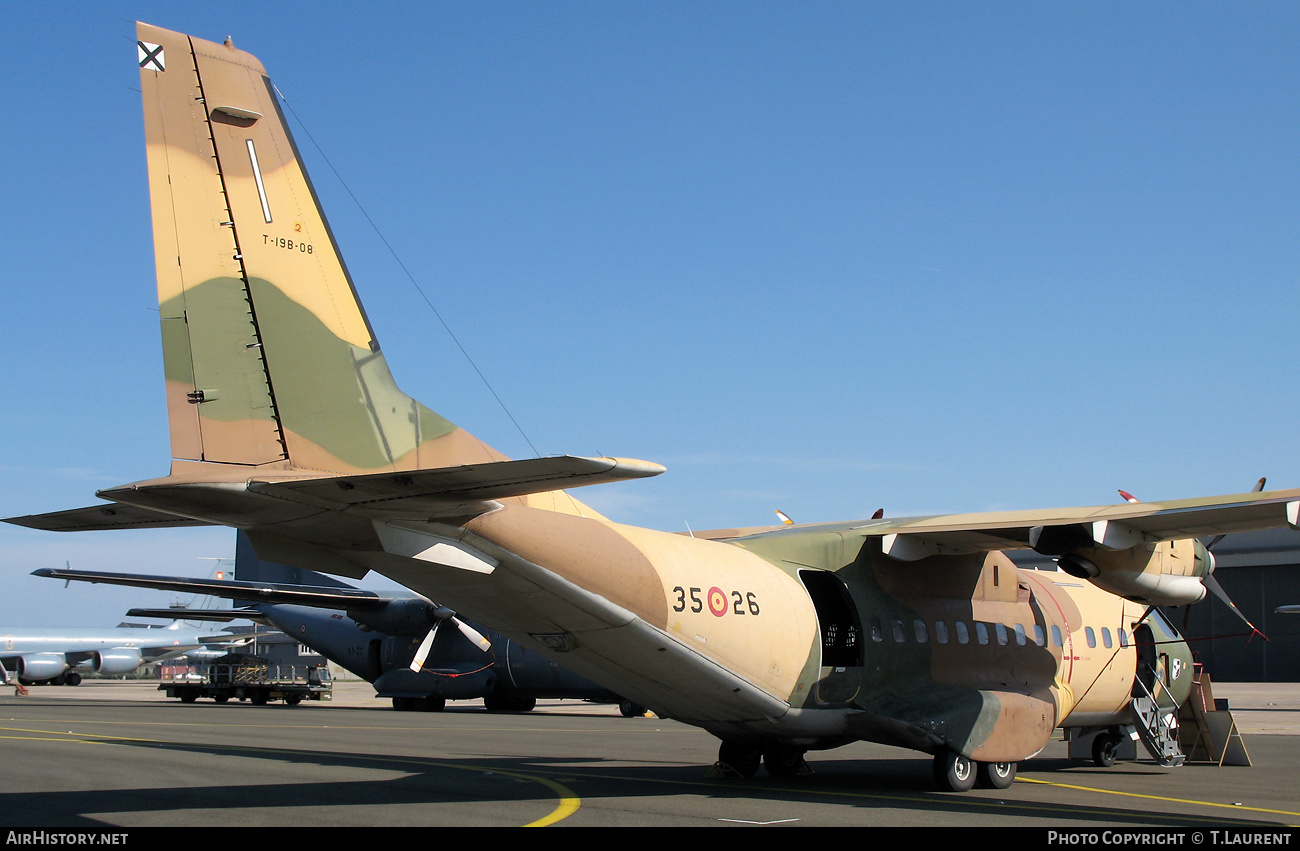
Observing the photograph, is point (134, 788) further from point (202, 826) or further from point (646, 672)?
point (646, 672)

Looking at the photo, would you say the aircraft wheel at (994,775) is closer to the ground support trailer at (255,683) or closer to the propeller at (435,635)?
the propeller at (435,635)

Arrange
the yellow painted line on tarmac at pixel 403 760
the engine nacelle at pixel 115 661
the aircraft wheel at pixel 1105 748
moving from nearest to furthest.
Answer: the yellow painted line on tarmac at pixel 403 760
the aircraft wheel at pixel 1105 748
the engine nacelle at pixel 115 661

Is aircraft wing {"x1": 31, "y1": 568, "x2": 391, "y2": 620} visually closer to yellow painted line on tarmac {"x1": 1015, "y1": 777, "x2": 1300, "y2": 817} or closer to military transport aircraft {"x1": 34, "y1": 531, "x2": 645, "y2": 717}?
military transport aircraft {"x1": 34, "y1": 531, "x2": 645, "y2": 717}

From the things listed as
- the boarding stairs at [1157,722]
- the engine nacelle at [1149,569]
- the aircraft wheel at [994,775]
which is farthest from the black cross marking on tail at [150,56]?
the boarding stairs at [1157,722]

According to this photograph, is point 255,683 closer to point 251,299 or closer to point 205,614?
point 205,614

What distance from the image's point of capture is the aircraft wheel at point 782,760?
14.3 meters

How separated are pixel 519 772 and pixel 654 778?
196cm

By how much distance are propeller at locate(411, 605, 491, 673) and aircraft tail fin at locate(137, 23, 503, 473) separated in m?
20.9

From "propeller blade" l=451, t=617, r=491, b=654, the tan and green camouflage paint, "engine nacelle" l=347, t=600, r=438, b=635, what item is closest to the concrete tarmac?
the tan and green camouflage paint

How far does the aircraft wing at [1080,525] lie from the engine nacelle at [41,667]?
187ft

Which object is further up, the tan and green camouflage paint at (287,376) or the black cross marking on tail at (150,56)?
the black cross marking on tail at (150,56)

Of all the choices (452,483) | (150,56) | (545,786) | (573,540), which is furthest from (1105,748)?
(150,56)

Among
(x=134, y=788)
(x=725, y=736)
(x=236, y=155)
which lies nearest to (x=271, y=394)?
(x=236, y=155)

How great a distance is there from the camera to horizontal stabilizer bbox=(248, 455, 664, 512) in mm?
6852
